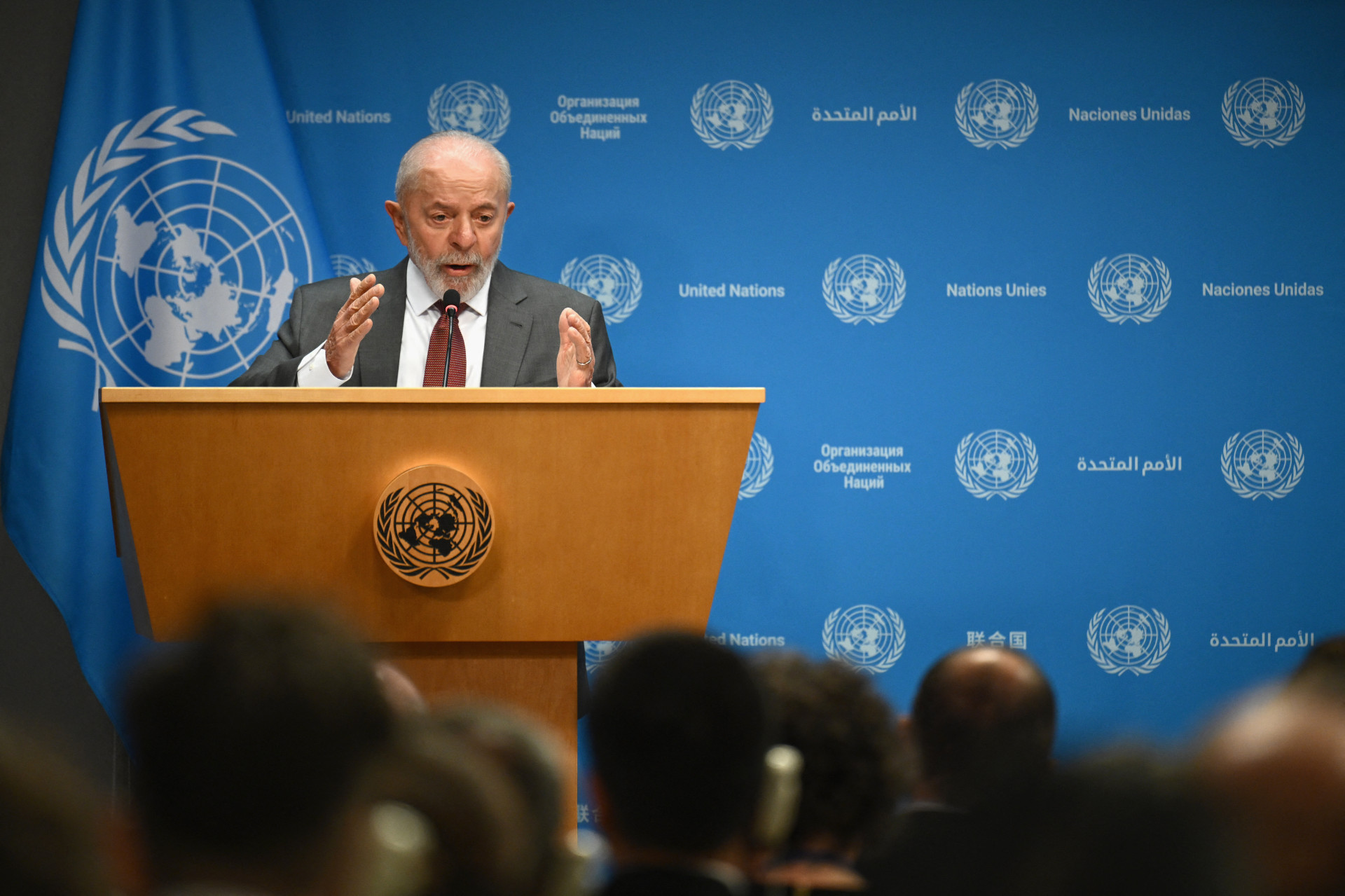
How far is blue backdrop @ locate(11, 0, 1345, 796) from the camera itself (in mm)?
3979

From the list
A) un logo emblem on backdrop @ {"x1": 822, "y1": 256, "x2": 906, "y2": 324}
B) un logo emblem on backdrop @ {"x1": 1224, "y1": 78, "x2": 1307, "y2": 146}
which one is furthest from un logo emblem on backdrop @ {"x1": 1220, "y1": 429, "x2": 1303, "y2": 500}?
un logo emblem on backdrop @ {"x1": 822, "y1": 256, "x2": 906, "y2": 324}

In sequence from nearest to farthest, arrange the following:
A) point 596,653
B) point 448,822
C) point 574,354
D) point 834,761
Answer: point 448,822 < point 834,761 < point 574,354 < point 596,653

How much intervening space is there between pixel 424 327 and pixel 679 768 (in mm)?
2298

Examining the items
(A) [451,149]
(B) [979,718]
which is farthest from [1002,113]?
(B) [979,718]

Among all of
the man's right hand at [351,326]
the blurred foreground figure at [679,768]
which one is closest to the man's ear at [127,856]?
the blurred foreground figure at [679,768]

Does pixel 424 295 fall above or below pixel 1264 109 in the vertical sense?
below

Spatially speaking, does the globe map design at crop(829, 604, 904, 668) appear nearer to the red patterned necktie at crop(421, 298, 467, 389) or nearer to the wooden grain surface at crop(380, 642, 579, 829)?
the red patterned necktie at crop(421, 298, 467, 389)

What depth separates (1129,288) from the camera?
4.03 meters

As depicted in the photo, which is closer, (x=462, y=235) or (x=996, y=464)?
(x=462, y=235)

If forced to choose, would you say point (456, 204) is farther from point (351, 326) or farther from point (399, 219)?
point (351, 326)

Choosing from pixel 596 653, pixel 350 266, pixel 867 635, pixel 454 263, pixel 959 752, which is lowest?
pixel 596 653

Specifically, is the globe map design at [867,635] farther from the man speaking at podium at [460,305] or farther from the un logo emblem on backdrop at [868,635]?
the man speaking at podium at [460,305]

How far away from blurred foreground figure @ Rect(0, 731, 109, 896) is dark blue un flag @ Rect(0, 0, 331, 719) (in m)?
3.12

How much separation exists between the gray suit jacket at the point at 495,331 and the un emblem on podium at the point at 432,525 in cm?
90
